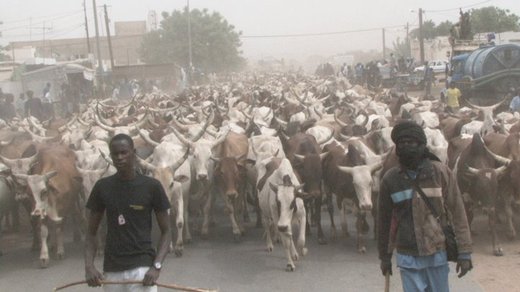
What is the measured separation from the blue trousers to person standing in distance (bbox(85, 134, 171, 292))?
1689 millimetres

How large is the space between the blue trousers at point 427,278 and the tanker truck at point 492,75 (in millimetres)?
19899

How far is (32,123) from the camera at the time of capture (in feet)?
51.8

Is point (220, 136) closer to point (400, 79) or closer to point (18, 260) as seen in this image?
point (18, 260)

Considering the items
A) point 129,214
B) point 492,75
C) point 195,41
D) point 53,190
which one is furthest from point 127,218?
point 195,41

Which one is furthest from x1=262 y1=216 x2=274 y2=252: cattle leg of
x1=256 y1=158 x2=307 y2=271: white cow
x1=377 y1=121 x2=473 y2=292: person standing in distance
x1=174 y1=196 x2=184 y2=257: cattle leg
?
x1=377 y1=121 x2=473 y2=292: person standing in distance

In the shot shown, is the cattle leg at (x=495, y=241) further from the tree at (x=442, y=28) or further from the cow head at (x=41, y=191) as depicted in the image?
the tree at (x=442, y=28)

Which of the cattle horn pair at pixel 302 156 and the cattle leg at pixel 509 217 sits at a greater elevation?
the cattle horn pair at pixel 302 156

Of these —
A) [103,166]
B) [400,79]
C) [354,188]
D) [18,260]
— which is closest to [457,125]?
[354,188]

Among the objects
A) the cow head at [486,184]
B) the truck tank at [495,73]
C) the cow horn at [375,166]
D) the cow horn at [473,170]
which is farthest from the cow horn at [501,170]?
the truck tank at [495,73]

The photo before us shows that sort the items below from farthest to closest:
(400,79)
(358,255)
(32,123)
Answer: (400,79), (32,123), (358,255)

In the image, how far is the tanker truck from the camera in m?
23.6

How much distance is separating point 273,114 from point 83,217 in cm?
766

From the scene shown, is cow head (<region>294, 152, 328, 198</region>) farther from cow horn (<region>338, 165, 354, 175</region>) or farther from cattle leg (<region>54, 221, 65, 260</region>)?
cattle leg (<region>54, 221, 65, 260</region>)

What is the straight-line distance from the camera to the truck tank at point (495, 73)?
23.6 meters
